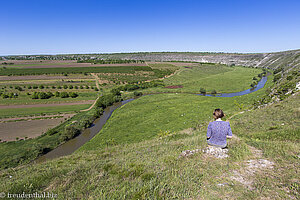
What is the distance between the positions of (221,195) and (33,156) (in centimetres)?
3002

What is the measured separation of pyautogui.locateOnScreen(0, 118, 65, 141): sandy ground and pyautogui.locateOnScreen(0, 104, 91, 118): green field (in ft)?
19.8

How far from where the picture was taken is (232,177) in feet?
17.8

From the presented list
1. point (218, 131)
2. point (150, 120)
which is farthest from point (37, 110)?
point (218, 131)

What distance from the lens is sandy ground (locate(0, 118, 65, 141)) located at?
29.0 meters

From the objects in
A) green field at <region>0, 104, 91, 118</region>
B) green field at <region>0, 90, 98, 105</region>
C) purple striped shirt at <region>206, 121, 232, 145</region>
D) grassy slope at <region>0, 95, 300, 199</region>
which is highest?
purple striped shirt at <region>206, 121, 232, 145</region>

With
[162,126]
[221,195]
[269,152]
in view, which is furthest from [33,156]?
[269,152]

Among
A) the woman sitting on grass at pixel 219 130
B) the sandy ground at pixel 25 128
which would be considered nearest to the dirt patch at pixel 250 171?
the woman sitting on grass at pixel 219 130

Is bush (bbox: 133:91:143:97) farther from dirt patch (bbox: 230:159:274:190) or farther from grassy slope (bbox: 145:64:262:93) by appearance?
dirt patch (bbox: 230:159:274:190)

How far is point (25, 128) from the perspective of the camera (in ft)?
105

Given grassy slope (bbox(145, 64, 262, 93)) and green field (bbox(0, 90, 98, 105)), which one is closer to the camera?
green field (bbox(0, 90, 98, 105))

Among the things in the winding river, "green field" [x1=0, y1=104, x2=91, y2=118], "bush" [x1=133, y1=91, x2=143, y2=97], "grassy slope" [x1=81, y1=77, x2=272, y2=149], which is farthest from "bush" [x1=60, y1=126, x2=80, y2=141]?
"bush" [x1=133, y1=91, x2=143, y2=97]

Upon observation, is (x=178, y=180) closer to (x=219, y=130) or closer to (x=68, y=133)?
(x=219, y=130)

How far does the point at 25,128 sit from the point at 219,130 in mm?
41477

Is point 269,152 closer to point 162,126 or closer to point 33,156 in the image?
point 162,126
